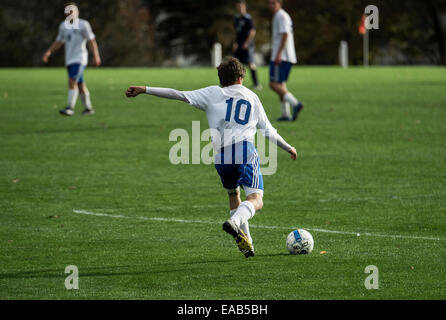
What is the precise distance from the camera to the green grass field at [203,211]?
23.8 ft

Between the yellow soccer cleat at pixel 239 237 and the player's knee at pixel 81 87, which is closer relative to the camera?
the yellow soccer cleat at pixel 239 237

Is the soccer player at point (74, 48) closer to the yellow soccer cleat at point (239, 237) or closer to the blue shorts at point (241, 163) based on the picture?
the blue shorts at point (241, 163)

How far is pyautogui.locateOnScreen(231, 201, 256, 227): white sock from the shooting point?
7.49 m

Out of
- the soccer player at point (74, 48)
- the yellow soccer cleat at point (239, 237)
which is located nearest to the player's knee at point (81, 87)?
the soccer player at point (74, 48)

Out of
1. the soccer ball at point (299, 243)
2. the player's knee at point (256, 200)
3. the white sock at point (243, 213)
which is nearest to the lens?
the white sock at point (243, 213)

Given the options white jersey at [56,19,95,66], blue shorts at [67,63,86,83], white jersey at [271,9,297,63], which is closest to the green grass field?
blue shorts at [67,63,86,83]

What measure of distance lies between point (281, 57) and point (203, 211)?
9.00 meters

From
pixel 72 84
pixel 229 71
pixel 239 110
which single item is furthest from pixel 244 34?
pixel 239 110

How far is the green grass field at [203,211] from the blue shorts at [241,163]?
70 centimetres

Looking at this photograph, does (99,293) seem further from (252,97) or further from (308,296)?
(252,97)

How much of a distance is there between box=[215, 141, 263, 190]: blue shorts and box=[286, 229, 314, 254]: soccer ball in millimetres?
602

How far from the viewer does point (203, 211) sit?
1050 cm

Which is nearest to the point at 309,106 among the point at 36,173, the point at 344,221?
the point at 36,173

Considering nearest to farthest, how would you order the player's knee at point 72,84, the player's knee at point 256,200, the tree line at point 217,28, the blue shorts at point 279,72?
the player's knee at point 256,200 < the blue shorts at point 279,72 < the player's knee at point 72,84 < the tree line at point 217,28
